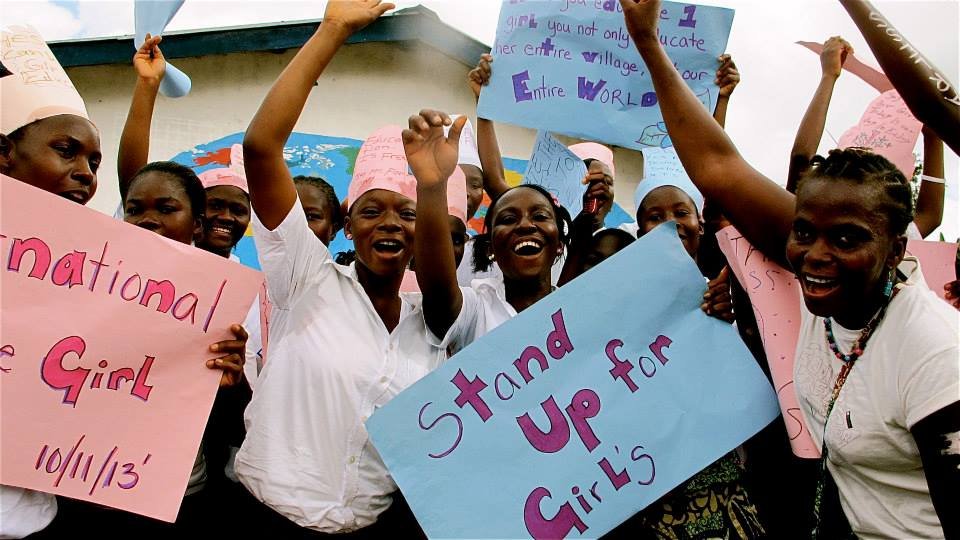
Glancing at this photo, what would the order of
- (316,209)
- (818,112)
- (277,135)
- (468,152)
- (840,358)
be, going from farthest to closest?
1. (468,152)
2. (316,209)
3. (818,112)
4. (277,135)
5. (840,358)

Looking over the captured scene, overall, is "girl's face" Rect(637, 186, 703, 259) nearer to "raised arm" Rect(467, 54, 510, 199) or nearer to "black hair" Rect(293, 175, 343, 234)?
"raised arm" Rect(467, 54, 510, 199)

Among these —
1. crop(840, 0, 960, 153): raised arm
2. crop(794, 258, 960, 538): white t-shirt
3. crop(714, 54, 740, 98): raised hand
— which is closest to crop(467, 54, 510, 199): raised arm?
crop(714, 54, 740, 98): raised hand

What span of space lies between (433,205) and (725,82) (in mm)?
1768

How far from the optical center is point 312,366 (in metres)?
2.30

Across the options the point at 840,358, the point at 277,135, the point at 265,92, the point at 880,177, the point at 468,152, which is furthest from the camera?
the point at 265,92

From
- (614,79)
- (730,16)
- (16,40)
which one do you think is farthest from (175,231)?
(730,16)

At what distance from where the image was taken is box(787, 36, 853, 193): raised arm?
8.80 feet

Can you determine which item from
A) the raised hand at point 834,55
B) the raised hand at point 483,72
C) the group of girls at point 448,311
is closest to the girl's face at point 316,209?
the group of girls at point 448,311

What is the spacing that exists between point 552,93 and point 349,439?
1953mm

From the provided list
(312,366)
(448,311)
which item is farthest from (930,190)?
(312,366)

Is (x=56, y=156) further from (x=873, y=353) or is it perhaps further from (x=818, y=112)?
(x=818, y=112)

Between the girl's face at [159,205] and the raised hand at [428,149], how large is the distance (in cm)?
87

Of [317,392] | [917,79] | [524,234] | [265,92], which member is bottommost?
[317,392]

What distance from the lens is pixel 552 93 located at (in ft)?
11.3
